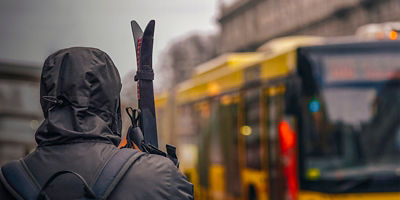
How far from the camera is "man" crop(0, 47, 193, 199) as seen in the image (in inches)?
104

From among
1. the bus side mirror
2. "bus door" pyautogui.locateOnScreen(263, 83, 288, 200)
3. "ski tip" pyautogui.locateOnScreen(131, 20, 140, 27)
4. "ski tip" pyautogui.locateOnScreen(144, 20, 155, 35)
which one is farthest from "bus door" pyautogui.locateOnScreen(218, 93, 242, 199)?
"ski tip" pyautogui.locateOnScreen(144, 20, 155, 35)

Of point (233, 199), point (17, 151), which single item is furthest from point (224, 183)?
point (17, 151)

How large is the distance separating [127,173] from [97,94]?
1.01 ft

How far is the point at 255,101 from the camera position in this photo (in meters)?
11.4

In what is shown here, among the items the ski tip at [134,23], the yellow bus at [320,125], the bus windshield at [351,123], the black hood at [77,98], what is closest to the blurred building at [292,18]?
the yellow bus at [320,125]

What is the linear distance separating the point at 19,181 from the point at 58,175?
158mm

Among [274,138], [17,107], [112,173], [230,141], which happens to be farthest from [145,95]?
[17,107]

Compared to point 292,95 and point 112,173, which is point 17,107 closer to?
point 292,95

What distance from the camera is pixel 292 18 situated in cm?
5259

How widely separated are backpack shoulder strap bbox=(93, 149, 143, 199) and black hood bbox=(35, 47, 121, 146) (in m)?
0.11

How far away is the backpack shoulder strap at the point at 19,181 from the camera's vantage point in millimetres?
2621

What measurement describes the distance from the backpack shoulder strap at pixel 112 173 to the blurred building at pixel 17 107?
14.0 meters

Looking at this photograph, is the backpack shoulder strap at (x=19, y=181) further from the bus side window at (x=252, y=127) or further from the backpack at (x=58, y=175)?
the bus side window at (x=252, y=127)

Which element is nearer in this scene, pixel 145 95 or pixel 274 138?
pixel 145 95
